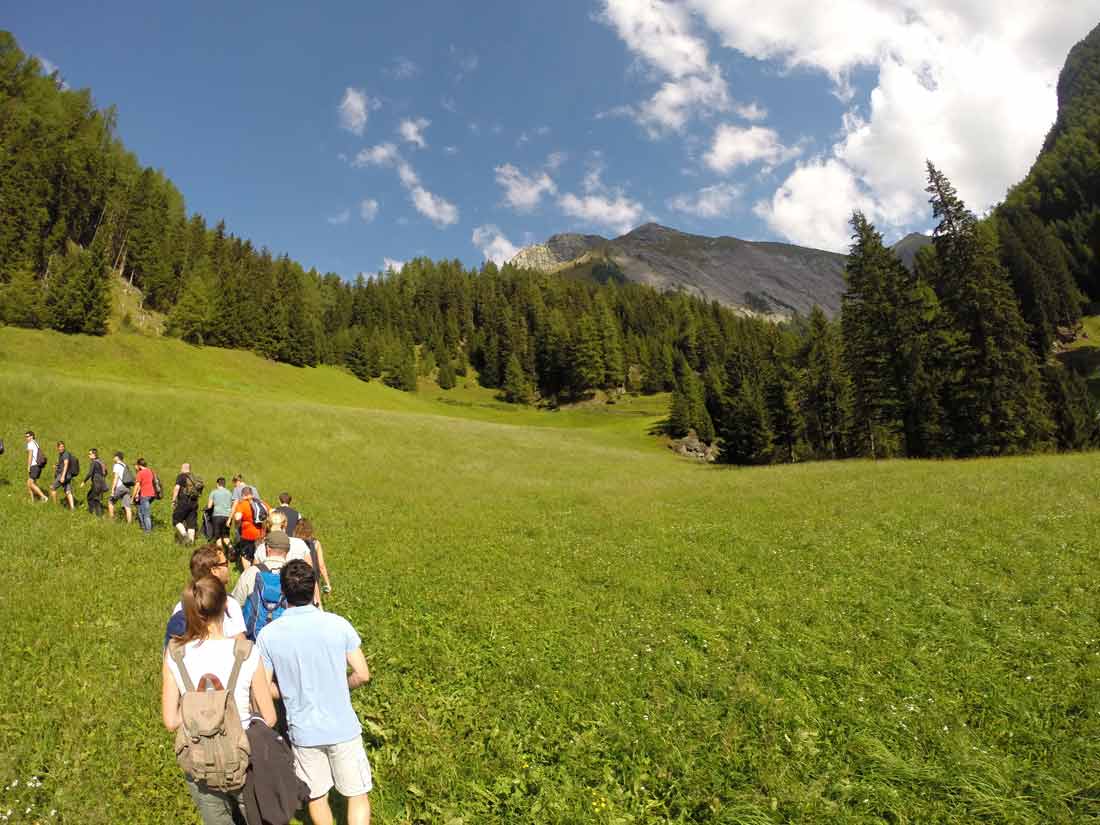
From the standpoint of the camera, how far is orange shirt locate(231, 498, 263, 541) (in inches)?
593

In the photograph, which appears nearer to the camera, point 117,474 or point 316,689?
point 316,689

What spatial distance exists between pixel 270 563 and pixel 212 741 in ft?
10.9

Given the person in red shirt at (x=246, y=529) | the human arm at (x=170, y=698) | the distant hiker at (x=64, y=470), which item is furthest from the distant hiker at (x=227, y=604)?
the distant hiker at (x=64, y=470)

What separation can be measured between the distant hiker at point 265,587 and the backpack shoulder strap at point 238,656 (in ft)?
8.82

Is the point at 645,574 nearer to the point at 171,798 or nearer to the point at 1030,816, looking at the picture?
the point at 1030,816

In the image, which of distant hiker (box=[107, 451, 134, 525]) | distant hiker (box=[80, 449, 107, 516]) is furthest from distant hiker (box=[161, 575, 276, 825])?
distant hiker (box=[80, 449, 107, 516])

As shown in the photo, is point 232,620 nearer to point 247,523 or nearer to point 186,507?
point 247,523

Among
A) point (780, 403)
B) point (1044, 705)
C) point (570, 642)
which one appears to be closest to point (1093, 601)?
point (1044, 705)

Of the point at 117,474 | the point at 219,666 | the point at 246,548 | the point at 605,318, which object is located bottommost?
the point at 246,548

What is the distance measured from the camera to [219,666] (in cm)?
446

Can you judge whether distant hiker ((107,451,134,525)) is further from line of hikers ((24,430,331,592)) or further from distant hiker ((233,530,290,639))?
distant hiker ((233,530,290,639))

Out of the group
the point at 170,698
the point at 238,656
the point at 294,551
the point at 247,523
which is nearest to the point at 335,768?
the point at 238,656

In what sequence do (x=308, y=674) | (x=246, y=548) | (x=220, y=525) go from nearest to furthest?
(x=308, y=674)
(x=246, y=548)
(x=220, y=525)

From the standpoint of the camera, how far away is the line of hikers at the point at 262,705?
14.0 feet
